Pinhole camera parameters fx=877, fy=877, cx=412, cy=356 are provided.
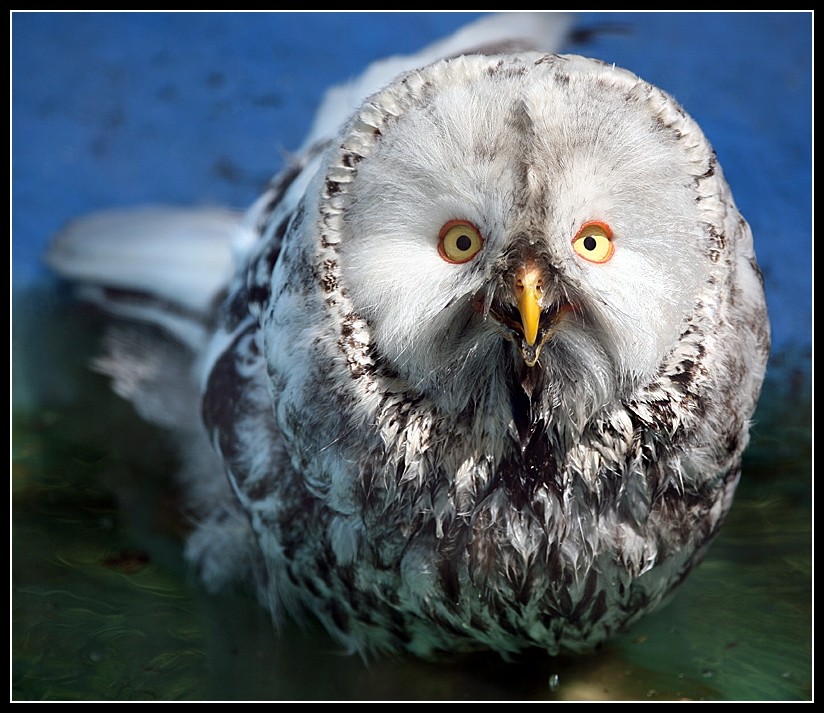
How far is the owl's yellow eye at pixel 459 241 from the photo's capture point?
1.27 metres

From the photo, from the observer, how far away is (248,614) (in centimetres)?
210

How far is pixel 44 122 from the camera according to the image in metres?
3.22

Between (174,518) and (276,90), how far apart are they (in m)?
1.68

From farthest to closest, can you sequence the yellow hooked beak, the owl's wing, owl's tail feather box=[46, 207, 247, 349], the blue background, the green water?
the blue background → owl's tail feather box=[46, 207, 247, 349] → the owl's wing → the green water → the yellow hooked beak

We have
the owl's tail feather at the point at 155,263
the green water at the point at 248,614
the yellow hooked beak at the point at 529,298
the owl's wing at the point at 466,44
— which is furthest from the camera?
the owl's tail feather at the point at 155,263

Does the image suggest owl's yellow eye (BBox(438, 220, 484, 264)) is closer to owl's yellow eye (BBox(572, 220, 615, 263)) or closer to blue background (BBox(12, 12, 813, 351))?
owl's yellow eye (BBox(572, 220, 615, 263))

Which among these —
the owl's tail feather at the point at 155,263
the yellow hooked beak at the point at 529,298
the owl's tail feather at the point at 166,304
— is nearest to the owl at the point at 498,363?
the yellow hooked beak at the point at 529,298

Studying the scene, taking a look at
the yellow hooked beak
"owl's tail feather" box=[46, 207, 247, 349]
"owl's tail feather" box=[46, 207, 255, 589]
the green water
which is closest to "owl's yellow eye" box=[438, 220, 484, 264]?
the yellow hooked beak

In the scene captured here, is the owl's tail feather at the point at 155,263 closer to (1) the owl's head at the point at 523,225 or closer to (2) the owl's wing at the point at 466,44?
(2) the owl's wing at the point at 466,44

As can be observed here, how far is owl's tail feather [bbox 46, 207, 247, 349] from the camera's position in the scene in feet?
8.35

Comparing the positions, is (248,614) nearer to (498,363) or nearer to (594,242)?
(498,363)

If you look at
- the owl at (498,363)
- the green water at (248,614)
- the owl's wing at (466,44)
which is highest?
the owl's wing at (466,44)

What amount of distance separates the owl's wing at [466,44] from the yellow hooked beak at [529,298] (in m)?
1.22

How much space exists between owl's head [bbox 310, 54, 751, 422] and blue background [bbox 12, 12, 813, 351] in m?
1.54
